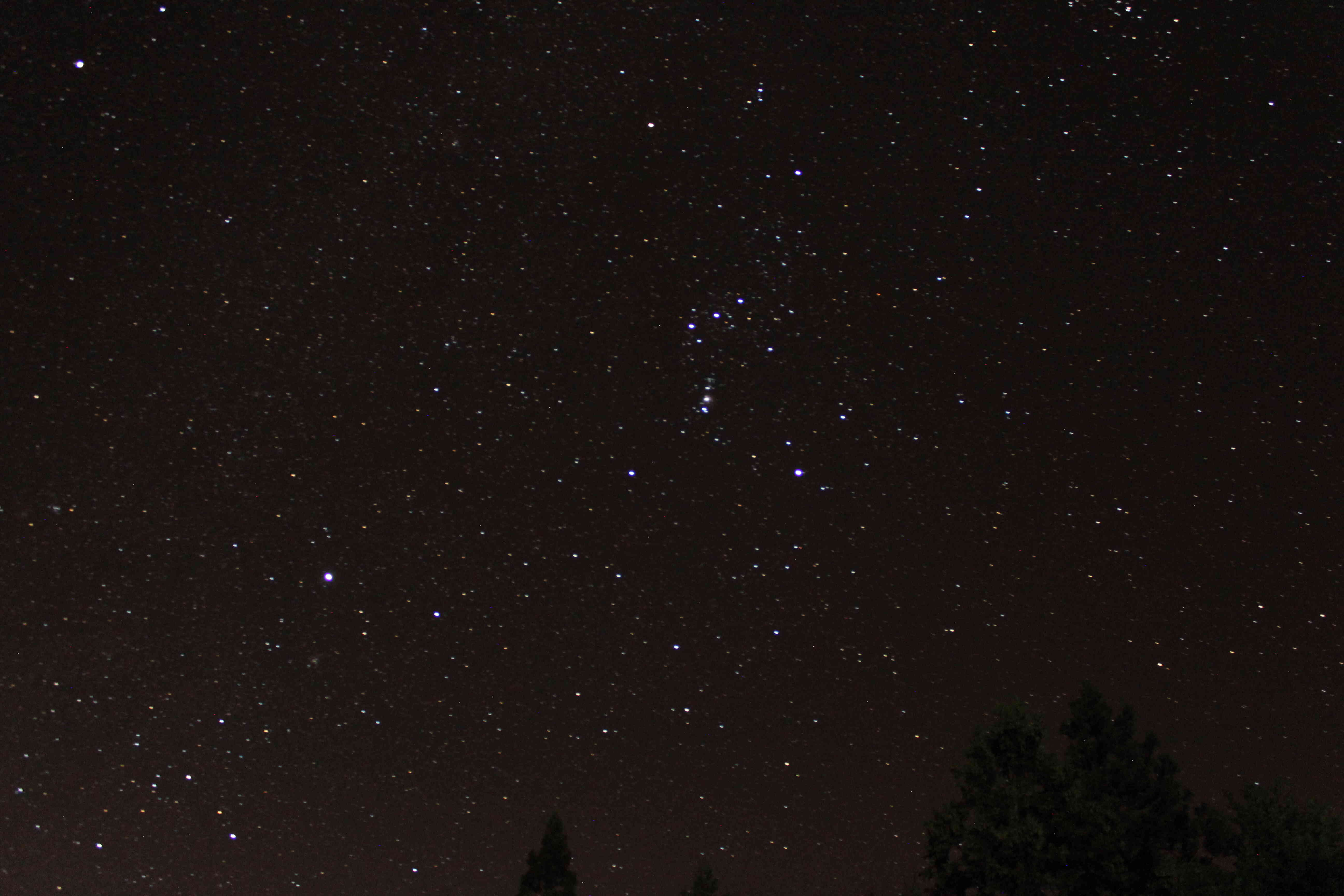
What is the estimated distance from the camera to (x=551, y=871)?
56.3ft

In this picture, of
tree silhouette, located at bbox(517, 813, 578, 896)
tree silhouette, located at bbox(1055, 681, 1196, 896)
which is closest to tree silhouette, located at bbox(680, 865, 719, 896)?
tree silhouette, located at bbox(517, 813, 578, 896)

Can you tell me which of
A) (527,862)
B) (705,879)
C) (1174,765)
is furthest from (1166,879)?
(527,862)

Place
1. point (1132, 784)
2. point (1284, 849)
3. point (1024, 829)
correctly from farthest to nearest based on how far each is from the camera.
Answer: point (1132, 784), point (1284, 849), point (1024, 829)

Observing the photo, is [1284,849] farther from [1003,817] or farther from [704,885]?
[704,885]

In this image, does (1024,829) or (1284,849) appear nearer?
(1024,829)

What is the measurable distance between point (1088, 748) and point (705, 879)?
7.37 metres

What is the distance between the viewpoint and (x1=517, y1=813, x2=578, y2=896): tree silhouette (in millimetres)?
16984

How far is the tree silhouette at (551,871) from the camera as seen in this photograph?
55.7ft

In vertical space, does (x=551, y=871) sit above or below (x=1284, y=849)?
above

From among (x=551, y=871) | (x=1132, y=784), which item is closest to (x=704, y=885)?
(x=551, y=871)

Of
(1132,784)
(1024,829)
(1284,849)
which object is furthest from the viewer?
(1132,784)

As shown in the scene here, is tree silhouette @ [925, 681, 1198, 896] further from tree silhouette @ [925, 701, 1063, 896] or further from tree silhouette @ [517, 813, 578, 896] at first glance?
tree silhouette @ [517, 813, 578, 896]

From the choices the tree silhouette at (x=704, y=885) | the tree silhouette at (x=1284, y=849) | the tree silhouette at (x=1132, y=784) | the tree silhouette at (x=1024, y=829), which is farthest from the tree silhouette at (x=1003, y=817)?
the tree silhouette at (x=704, y=885)

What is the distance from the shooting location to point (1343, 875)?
10.8 meters
